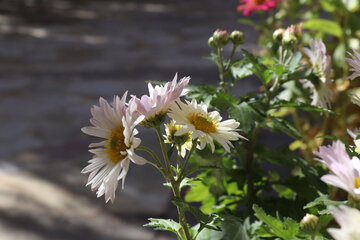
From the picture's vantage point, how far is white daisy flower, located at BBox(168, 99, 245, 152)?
0.49 meters

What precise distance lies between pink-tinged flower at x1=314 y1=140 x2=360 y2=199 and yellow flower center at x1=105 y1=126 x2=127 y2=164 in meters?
0.21

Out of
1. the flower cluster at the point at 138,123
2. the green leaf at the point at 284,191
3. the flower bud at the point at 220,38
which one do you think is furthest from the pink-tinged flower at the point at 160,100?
the green leaf at the point at 284,191

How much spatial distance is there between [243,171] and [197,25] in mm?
4563

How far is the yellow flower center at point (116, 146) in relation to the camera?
0.50 metres

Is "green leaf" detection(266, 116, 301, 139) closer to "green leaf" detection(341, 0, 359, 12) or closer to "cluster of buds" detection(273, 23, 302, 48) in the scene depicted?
"cluster of buds" detection(273, 23, 302, 48)

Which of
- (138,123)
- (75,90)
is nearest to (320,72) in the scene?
(138,123)

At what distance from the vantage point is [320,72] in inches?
27.9

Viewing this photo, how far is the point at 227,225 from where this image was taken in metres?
0.62

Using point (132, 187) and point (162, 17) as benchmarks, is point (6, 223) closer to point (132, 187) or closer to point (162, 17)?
point (132, 187)

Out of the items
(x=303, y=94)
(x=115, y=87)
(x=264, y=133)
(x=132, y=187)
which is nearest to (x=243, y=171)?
(x=303, y=94)

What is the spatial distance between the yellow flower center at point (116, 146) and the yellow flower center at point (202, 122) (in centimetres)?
8

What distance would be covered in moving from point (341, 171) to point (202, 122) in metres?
0.19

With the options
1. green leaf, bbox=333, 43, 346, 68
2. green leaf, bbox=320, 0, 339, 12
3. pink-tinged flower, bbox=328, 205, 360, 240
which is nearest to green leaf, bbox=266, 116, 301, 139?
pink-tinged flower, bbox=328, 205, 360, 240

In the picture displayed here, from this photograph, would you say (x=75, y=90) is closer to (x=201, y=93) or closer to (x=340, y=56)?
(x=340, y=56)
